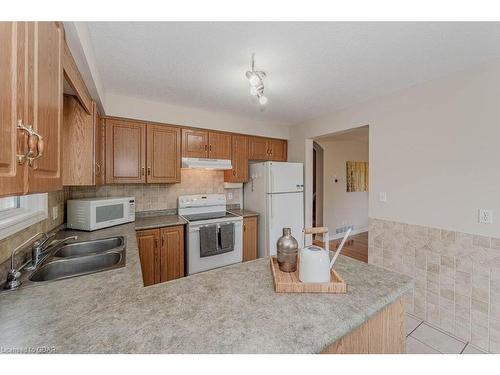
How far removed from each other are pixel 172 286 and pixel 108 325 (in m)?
0.29

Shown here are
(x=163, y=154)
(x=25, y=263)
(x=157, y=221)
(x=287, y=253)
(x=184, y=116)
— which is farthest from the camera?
(x=184, y=116)

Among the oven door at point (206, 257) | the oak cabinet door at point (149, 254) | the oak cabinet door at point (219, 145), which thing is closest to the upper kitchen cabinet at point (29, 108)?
the oak cabinet door at point (149, 254)

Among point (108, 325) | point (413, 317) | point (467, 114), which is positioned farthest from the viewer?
point (413, 317)

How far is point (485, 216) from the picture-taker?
1.68 m

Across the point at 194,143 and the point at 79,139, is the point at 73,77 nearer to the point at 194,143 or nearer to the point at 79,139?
the point at 79,139

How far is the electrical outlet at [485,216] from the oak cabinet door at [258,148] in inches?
99.0

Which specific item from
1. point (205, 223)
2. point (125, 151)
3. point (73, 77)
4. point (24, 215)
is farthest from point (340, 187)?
point (24, 215)

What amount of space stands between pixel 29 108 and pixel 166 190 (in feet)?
7.91

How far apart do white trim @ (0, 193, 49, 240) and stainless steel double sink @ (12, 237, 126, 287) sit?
0.81ft

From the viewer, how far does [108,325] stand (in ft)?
2.33

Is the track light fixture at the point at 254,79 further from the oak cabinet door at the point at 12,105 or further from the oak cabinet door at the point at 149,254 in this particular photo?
the oak cabinet door at the point at 149,254

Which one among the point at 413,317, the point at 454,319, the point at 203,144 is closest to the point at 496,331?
the point at 454,319
